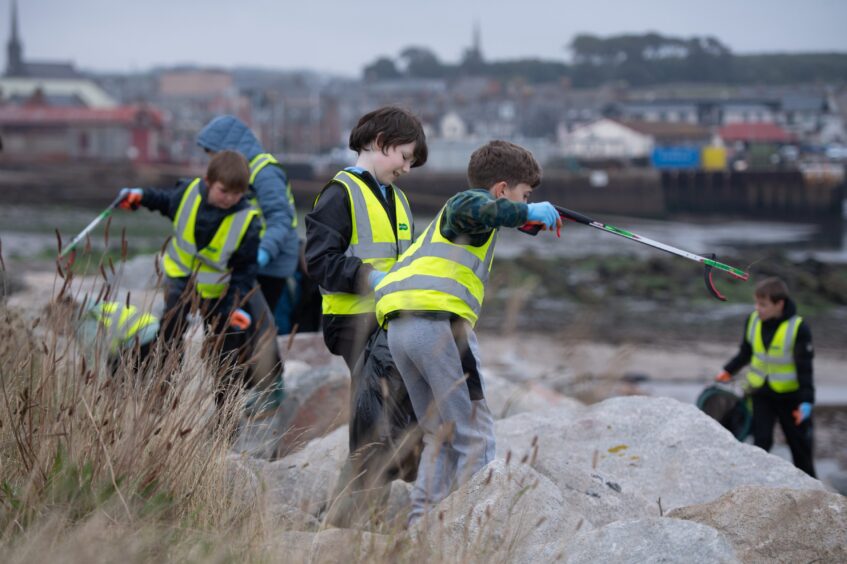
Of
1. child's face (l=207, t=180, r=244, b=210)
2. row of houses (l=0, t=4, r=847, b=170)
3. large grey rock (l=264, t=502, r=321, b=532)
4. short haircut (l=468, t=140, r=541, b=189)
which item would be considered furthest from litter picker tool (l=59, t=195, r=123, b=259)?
row of houses (l=0, t=4, r=847, b=170)

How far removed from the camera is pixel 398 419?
13.7 feet

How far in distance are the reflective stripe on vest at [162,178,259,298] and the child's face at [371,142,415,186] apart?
56.9 inches

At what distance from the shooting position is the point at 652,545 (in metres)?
3.23

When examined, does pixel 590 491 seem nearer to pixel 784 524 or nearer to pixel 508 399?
pixel 784 524

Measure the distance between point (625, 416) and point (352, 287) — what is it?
1917mm

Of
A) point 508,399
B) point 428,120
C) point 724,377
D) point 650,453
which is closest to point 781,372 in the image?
point 724,377

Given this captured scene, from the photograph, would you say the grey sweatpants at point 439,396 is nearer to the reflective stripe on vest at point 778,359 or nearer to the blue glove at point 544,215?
the blue glove at point 544,215

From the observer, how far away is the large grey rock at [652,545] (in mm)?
3154

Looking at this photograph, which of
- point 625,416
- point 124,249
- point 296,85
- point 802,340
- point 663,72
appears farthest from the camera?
point 663,72

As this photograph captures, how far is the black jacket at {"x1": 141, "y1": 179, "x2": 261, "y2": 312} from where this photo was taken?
5.48 meters

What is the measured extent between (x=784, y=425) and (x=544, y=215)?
4377 millimetres

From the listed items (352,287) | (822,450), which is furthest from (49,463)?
(822,450)

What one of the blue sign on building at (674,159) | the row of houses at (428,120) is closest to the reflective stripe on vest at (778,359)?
the row of houses at (428,120)

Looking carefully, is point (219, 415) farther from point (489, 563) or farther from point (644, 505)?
point (644, 505)
